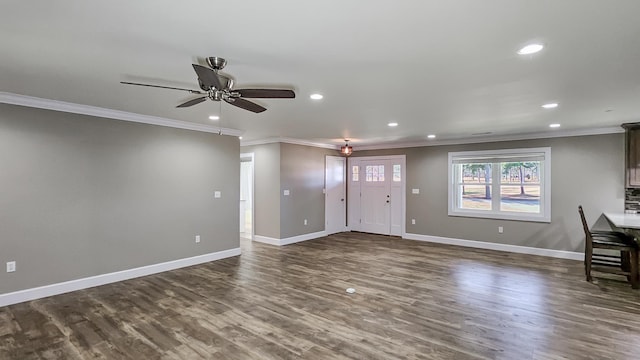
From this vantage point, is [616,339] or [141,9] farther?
[616,339]

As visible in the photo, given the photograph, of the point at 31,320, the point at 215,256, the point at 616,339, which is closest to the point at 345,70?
the point at 616,339

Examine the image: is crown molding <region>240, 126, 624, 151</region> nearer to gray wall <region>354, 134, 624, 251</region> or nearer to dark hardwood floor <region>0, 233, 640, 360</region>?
gray wall <region>354, 134, 624, 251</region>

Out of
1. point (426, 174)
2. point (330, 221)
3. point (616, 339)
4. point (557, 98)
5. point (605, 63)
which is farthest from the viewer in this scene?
point (330, 221)

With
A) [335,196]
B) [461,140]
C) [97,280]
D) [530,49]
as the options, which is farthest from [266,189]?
[530,49]

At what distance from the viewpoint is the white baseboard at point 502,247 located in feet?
18.8

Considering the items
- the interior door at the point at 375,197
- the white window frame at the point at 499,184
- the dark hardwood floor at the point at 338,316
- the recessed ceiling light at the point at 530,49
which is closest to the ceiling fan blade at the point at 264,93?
the recessed ceiling light at the point at 530,49

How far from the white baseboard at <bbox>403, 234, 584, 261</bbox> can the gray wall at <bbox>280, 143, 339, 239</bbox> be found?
7.52 feet

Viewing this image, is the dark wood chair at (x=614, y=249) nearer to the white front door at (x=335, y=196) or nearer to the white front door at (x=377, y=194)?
the white front door at (x=377, y=194)

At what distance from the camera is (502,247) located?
252 inches

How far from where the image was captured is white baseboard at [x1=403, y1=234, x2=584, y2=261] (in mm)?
5727

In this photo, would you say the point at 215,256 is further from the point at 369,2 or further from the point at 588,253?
the point at 588,253

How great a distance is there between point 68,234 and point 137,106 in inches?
71.8

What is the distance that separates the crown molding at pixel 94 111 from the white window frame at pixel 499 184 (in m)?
4.98

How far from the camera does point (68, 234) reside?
4.03 metres
